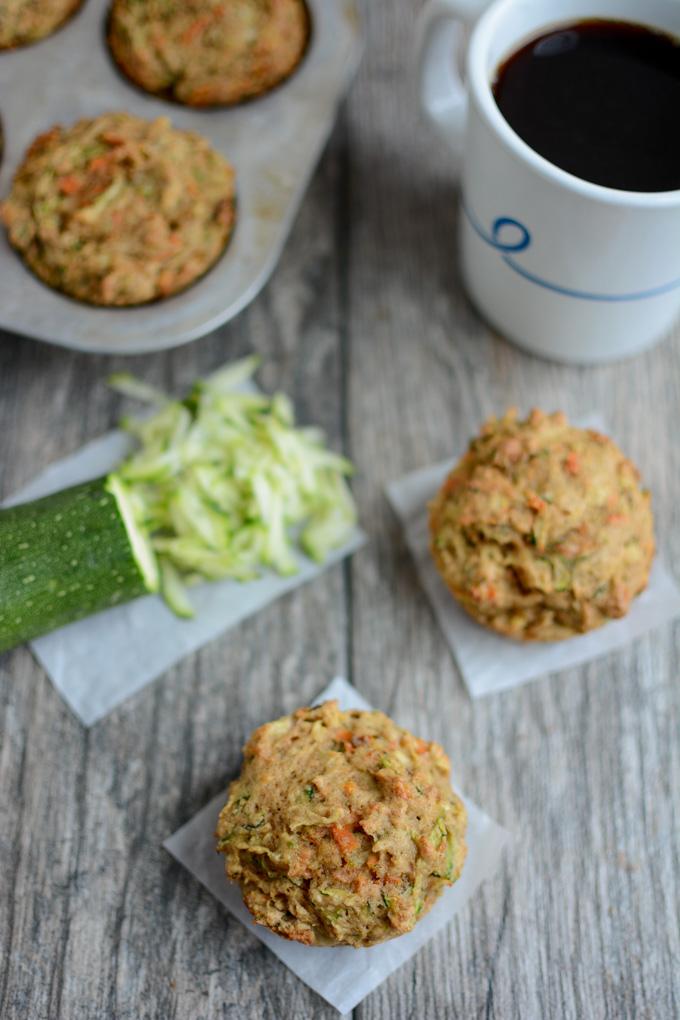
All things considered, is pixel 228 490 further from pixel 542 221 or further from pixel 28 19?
pixel 28 19

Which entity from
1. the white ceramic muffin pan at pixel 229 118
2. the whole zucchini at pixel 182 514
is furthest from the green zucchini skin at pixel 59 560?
the white ceramic muffin pan at pixel 229 118

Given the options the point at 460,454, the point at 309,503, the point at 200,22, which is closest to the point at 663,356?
the point at 460,454

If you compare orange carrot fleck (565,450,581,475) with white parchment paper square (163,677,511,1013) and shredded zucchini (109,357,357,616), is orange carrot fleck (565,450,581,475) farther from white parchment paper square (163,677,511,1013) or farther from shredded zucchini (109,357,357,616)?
white parchment paper square (163,677,511,1013)

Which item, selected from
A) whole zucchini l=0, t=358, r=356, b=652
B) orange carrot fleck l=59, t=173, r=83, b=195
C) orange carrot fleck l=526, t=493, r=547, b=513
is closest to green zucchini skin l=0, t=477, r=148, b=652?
whole zucchini l=0, t=358, r=356, b=652

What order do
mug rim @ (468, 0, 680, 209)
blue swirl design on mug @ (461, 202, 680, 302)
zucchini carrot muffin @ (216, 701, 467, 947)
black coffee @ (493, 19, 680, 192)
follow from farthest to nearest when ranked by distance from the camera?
blue swirl design on mug @ (461, 202, 680, 302) < black coffee @ (493, 19, 680, 192) < mug rim @ (468, 0, 680, 209) < zucchini carrot muffin @ (216, 701, 467, 947)

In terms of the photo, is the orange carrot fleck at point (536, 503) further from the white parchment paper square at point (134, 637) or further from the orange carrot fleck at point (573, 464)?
the white parchment paper square at point (134, 637)

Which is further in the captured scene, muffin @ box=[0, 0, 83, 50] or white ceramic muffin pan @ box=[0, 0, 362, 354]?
muffin @ box=[0, 0, 83, 50]

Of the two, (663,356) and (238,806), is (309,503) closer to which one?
(238,806)

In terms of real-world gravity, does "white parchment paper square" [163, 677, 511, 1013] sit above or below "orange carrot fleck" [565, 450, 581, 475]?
below

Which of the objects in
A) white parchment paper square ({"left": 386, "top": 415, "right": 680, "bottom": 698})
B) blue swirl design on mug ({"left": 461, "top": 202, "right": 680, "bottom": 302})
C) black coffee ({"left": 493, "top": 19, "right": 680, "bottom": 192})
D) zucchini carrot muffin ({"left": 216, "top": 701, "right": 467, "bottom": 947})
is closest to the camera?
zucchini carrot muffin ({"left": 216, "top": 701, "right": 467, "bottom": 947})
